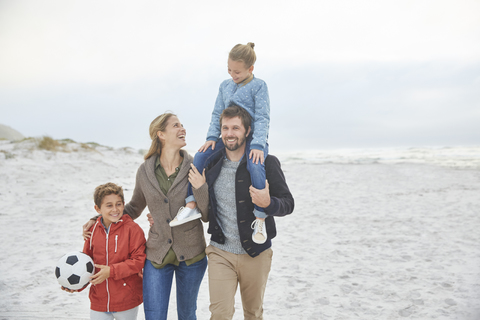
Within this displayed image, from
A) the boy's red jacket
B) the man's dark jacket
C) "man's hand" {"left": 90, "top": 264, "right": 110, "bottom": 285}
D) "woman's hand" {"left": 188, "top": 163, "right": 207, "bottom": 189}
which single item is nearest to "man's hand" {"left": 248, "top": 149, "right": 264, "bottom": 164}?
the man's dark jacket

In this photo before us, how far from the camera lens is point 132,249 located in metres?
2.97

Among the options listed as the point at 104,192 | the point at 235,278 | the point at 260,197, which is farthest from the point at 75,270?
the point at 260,197

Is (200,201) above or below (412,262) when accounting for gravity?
above

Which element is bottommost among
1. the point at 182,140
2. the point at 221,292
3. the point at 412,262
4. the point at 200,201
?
the point at 412,262

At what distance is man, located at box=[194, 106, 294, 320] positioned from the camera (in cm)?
288

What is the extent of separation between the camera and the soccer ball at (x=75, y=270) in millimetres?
2779

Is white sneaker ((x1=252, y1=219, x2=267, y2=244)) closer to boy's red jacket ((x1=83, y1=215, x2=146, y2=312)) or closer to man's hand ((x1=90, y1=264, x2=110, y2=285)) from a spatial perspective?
boy's red jacket ((x1=83, y1=215, x2=146, y2=312))

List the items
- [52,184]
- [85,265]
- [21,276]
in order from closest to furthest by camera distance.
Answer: [85,265] < [21,276] < [52,184]

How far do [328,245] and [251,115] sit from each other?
5.88m

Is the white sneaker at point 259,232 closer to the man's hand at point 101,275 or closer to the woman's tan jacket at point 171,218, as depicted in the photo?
the woman's tan jacket at point 171,218

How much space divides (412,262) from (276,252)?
2876 millimetres

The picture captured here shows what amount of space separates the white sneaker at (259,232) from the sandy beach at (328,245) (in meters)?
2.38

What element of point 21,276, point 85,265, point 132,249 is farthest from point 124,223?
point 21,276

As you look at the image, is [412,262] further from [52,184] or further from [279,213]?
[52,184]
